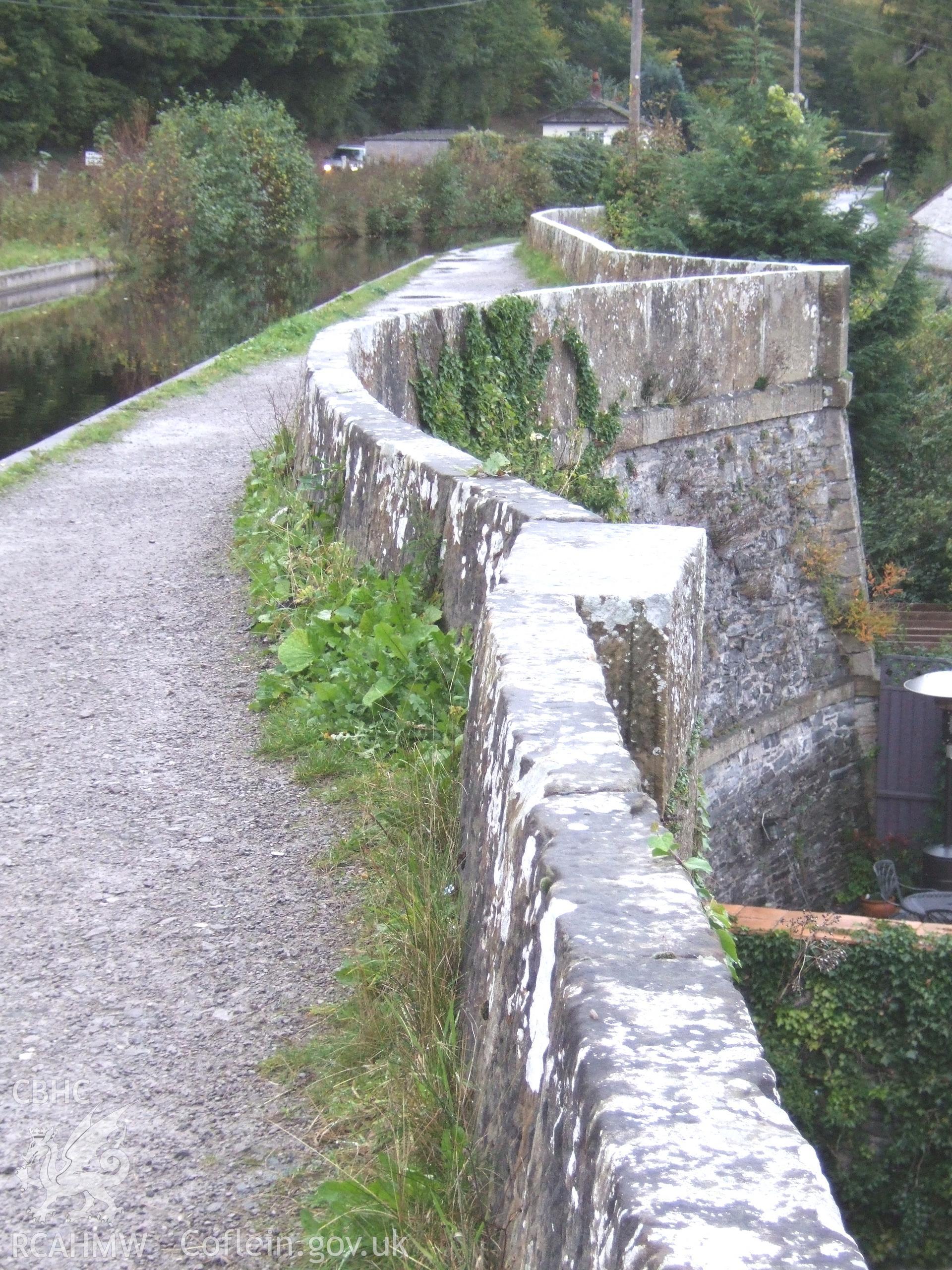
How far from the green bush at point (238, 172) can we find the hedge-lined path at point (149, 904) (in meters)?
28.5

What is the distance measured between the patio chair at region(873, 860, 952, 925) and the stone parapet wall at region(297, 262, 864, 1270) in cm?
854

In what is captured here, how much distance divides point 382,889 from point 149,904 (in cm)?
59

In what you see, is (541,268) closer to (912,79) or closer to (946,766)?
(946,766)

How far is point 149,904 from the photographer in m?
3.26

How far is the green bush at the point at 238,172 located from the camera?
32906 mm

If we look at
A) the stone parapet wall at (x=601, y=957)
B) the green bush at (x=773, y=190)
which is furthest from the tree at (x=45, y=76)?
the stone parapet wall at (x=601, y=957)

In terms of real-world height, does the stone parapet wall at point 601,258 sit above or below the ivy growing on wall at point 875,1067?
above

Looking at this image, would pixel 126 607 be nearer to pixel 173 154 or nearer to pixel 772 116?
pixel 772 116

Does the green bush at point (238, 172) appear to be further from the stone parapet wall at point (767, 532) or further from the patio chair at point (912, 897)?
the patio chair at point (912, 897)

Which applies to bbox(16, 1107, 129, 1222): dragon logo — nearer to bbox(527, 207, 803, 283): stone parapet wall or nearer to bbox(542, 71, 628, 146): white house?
bbox(527, 207, 803, 283): stone parapet wall

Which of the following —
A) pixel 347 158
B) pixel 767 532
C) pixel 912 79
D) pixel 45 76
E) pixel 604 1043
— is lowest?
pixel 767 532

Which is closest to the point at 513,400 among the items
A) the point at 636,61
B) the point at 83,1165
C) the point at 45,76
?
the point at 83,1165

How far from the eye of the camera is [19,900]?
3287 millimetres

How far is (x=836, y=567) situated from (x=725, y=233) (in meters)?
5.35
